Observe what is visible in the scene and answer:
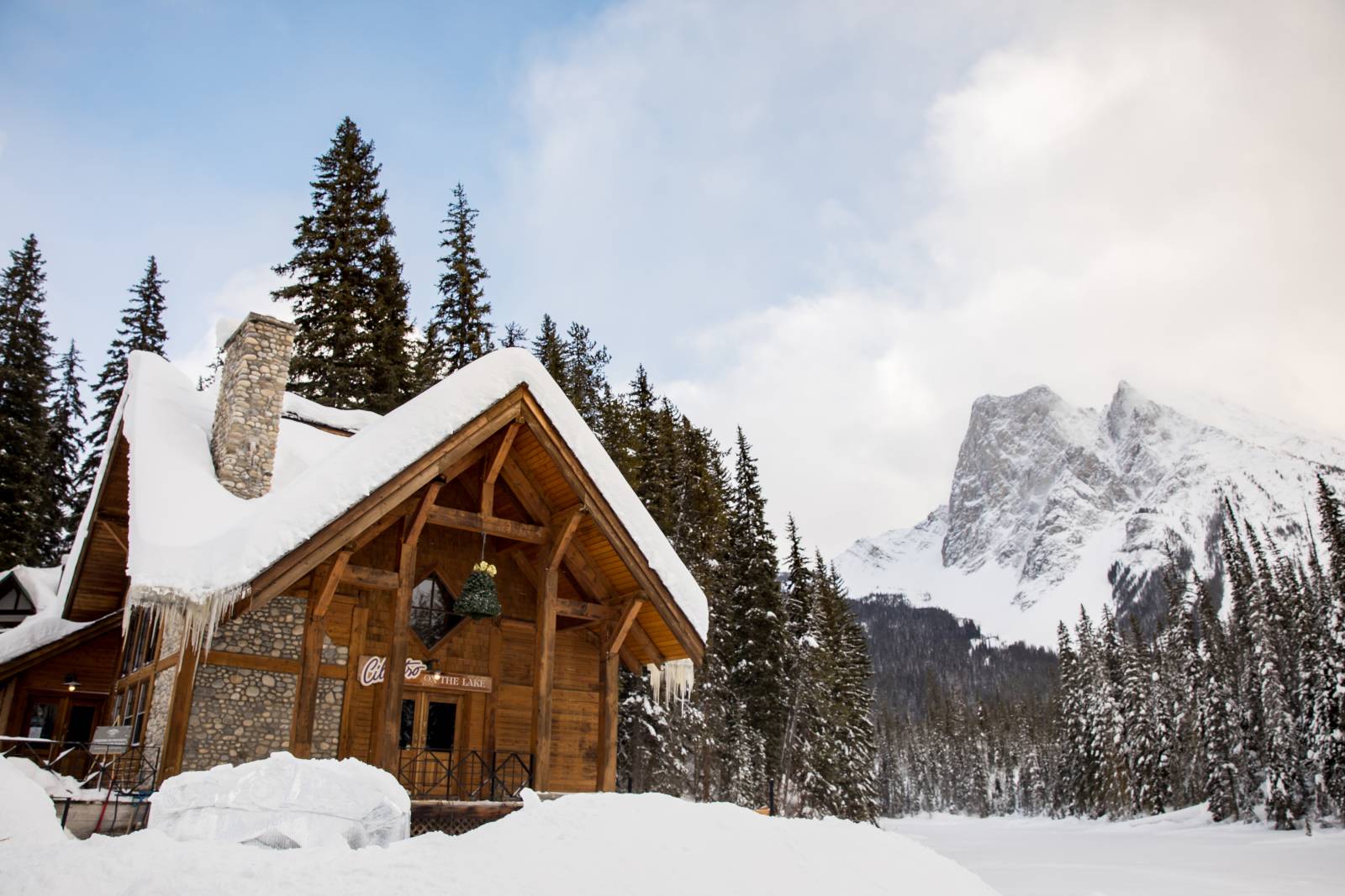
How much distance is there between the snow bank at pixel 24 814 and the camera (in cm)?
753

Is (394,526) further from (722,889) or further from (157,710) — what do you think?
(722,889)

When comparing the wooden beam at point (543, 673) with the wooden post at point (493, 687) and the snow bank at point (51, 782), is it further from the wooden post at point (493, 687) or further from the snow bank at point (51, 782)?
the snow bank at point (51, 782)

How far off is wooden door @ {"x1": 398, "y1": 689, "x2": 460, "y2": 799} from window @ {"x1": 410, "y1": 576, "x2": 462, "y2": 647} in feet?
3.21

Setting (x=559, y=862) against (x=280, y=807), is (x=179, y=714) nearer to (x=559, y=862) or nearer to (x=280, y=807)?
(x=280, y=807)

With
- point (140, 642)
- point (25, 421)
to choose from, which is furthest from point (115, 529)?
point (25, 421)

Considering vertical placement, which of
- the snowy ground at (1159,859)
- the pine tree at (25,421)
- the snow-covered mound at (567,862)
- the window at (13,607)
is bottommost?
the snowy ground at (1159,859)

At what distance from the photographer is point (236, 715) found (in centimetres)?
1320

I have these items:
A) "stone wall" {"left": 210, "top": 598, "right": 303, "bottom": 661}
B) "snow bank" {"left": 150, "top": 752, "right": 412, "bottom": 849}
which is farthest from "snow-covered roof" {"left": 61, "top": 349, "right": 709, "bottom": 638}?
"snow bank" {"left": 150, "top": 752, "right": 412, "bottom": 849}

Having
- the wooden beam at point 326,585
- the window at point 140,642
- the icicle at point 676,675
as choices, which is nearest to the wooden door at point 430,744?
the wooden beam at point 326,585

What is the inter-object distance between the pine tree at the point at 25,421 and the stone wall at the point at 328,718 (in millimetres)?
21030

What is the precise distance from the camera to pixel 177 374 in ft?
57.5

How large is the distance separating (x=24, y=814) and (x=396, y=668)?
6.33 meters

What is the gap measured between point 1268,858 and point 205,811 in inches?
1590

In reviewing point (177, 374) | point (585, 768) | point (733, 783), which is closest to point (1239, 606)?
point (733, 783)
